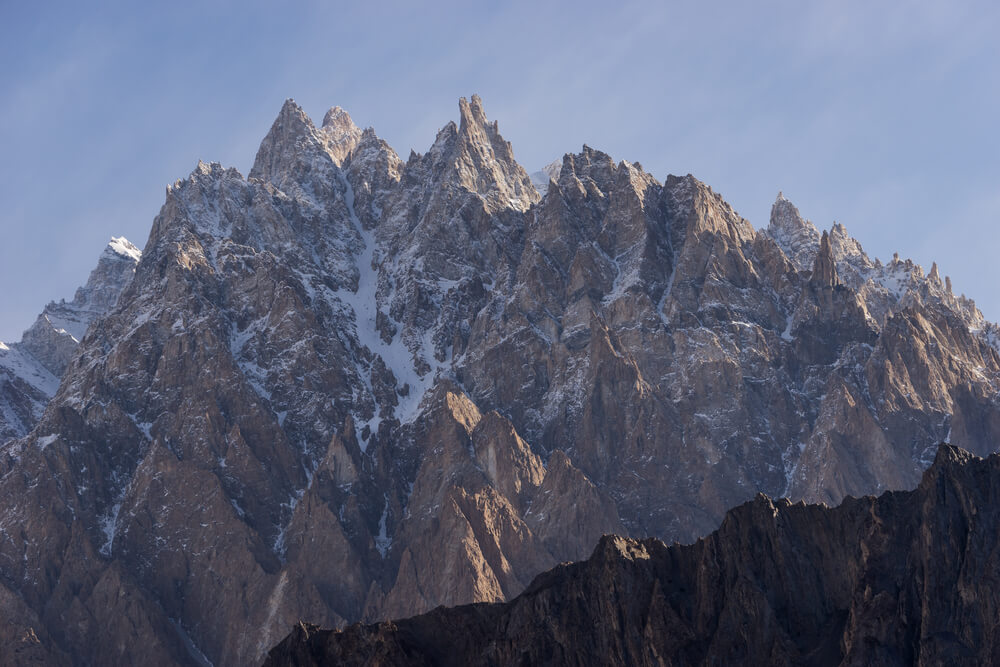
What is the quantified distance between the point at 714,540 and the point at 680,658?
10.6m

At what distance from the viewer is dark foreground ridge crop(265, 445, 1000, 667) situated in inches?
4963

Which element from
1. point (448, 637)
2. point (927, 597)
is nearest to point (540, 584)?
point (448, 637)

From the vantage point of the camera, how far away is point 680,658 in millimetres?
141750

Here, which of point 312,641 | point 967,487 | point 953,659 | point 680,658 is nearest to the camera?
point 953,659

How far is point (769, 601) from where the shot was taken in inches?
5517

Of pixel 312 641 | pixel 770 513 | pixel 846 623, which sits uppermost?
pixel 770 513

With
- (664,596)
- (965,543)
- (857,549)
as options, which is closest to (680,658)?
(664,596)

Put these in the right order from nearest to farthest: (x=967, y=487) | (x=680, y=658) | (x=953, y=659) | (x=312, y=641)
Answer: (x=953, y=659)
(x=967, y=487)
(x=680, y=658)
(x=312, y=641)

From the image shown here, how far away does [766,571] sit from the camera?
14300 cm

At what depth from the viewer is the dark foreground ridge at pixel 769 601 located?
126062mm

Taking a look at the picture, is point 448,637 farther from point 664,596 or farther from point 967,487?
point 967,487

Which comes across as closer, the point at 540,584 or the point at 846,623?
the point at 846,623

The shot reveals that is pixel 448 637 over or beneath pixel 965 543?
beneath

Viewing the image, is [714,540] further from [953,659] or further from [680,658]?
[953,659]
